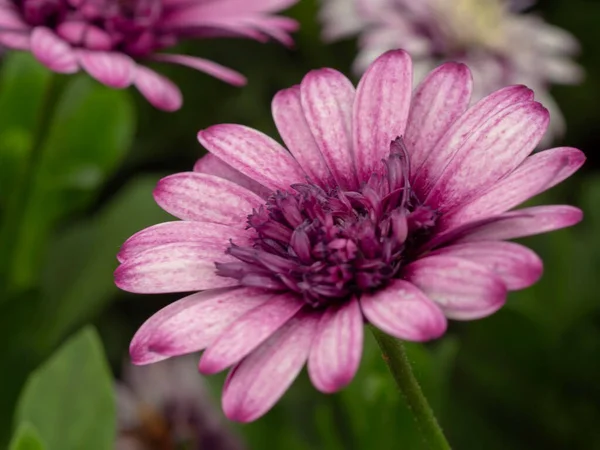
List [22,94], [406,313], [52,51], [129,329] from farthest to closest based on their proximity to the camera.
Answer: [129,329] < [22,94] < [52,51] < [406,313]

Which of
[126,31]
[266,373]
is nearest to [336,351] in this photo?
[266,373]

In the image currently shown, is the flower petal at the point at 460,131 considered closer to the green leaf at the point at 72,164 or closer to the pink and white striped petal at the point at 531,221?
the pink and white striped petal at the point at 531,221

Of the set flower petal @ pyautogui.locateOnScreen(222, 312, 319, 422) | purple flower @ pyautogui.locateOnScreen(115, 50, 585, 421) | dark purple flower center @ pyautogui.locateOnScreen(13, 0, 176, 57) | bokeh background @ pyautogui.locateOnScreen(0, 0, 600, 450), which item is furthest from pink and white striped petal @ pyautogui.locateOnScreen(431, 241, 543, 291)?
dark purple flower center @ pyautogui.locateOnScreen(13, 0, 176, 57)

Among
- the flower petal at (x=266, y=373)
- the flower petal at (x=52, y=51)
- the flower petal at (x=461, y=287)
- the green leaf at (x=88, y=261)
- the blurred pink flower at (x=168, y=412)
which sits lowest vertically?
the blurred pink flower at (x=168, y=412)

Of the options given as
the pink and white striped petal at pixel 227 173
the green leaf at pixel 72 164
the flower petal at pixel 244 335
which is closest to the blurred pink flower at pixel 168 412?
the green leaf at pixel 72 164

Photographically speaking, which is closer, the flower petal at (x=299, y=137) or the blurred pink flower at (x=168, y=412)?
the flower petal at (x=299, y=137)

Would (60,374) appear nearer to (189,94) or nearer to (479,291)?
(479,291)

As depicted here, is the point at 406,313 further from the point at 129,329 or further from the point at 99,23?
→ the point at 129,329
